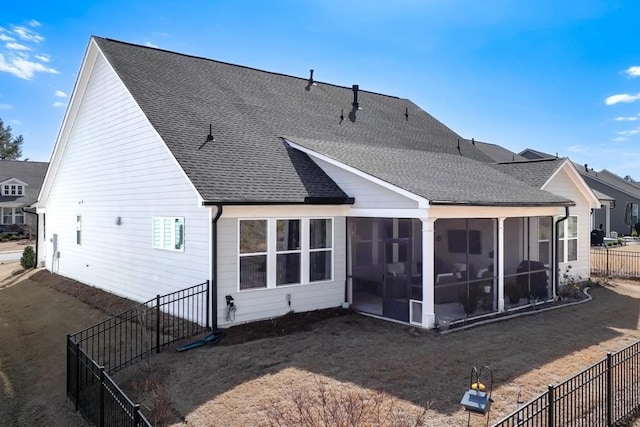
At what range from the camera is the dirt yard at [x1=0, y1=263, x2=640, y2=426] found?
6863mm

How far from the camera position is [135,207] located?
45.4ft

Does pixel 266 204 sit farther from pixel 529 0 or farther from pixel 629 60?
pixel 629 60

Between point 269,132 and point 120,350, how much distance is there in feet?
25.9

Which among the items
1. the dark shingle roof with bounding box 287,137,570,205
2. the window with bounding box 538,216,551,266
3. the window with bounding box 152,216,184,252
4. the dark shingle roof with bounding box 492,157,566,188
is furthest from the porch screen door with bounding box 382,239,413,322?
the dark shingle roof with bounding box 492,157,566,188

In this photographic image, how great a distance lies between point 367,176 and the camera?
11.5m

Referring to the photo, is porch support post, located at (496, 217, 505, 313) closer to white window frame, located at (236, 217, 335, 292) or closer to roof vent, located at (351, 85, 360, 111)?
white window frame, located at (236, 217, 335, 292)

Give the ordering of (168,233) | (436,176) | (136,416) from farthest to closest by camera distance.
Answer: (436,176) < (168,233) < (136,416)

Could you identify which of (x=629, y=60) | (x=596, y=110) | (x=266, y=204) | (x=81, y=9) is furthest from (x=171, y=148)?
(x=596, y=110)

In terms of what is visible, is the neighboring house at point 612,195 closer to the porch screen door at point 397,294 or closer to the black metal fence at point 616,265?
the black metal fence at point 616,265

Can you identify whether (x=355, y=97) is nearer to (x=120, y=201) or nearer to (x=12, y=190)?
(x=120, y=201)

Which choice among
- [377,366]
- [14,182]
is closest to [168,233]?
[377,366]

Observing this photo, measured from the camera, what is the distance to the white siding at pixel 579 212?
16625 millimetres

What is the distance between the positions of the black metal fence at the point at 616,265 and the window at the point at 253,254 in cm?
1553

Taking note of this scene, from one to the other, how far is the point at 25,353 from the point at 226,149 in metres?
7.25
